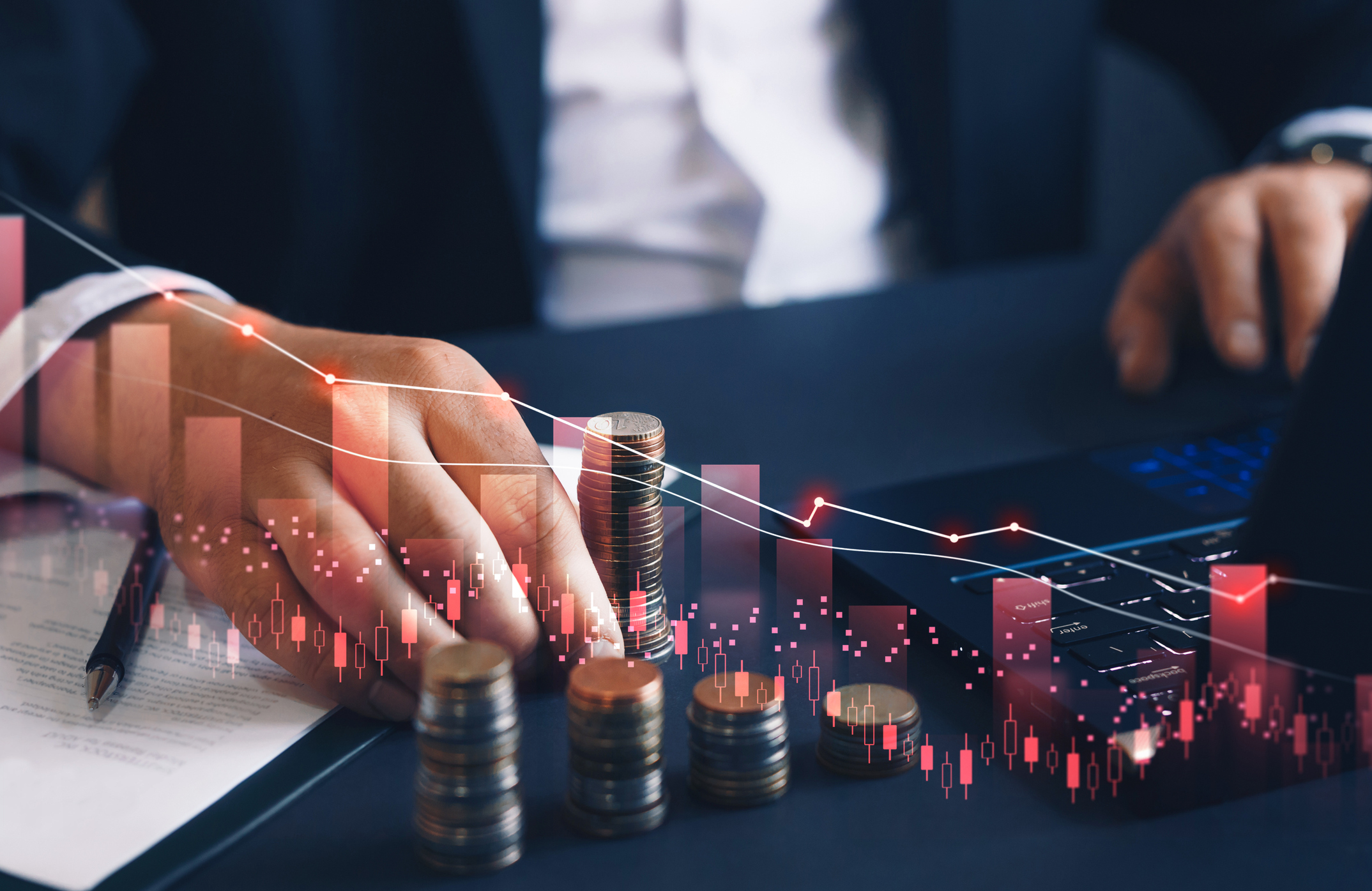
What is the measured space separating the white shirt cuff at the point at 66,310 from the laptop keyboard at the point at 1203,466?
566 millimetres

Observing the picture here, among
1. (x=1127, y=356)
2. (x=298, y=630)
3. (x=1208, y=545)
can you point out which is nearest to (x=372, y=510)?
(x=298, y=630)

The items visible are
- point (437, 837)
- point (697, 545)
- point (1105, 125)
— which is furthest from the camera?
point (1105, 125)

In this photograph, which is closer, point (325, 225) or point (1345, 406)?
point (1345, 406)

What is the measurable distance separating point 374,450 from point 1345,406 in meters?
0.36

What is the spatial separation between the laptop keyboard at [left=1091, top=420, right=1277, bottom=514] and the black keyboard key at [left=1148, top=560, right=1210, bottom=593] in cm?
9

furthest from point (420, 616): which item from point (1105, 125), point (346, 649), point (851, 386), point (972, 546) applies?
point (1105, 125)

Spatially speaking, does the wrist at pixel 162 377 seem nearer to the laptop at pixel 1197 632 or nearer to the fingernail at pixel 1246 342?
the laptop at pixel 1197 632

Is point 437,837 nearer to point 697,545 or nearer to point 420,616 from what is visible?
point 420,616

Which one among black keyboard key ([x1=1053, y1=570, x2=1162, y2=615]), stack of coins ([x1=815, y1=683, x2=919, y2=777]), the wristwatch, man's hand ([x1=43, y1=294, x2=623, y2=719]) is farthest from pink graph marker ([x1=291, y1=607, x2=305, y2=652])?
the wristwatch

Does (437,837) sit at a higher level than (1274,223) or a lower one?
lower

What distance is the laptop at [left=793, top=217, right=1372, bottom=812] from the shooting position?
0.34m

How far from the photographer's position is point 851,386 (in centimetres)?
77

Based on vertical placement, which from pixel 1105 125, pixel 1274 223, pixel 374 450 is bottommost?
pixel 374 450

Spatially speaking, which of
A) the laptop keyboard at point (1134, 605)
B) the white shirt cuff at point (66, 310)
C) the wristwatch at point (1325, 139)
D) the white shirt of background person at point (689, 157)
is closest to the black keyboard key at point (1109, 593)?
the laptop keyboard at point (1134, 605)
